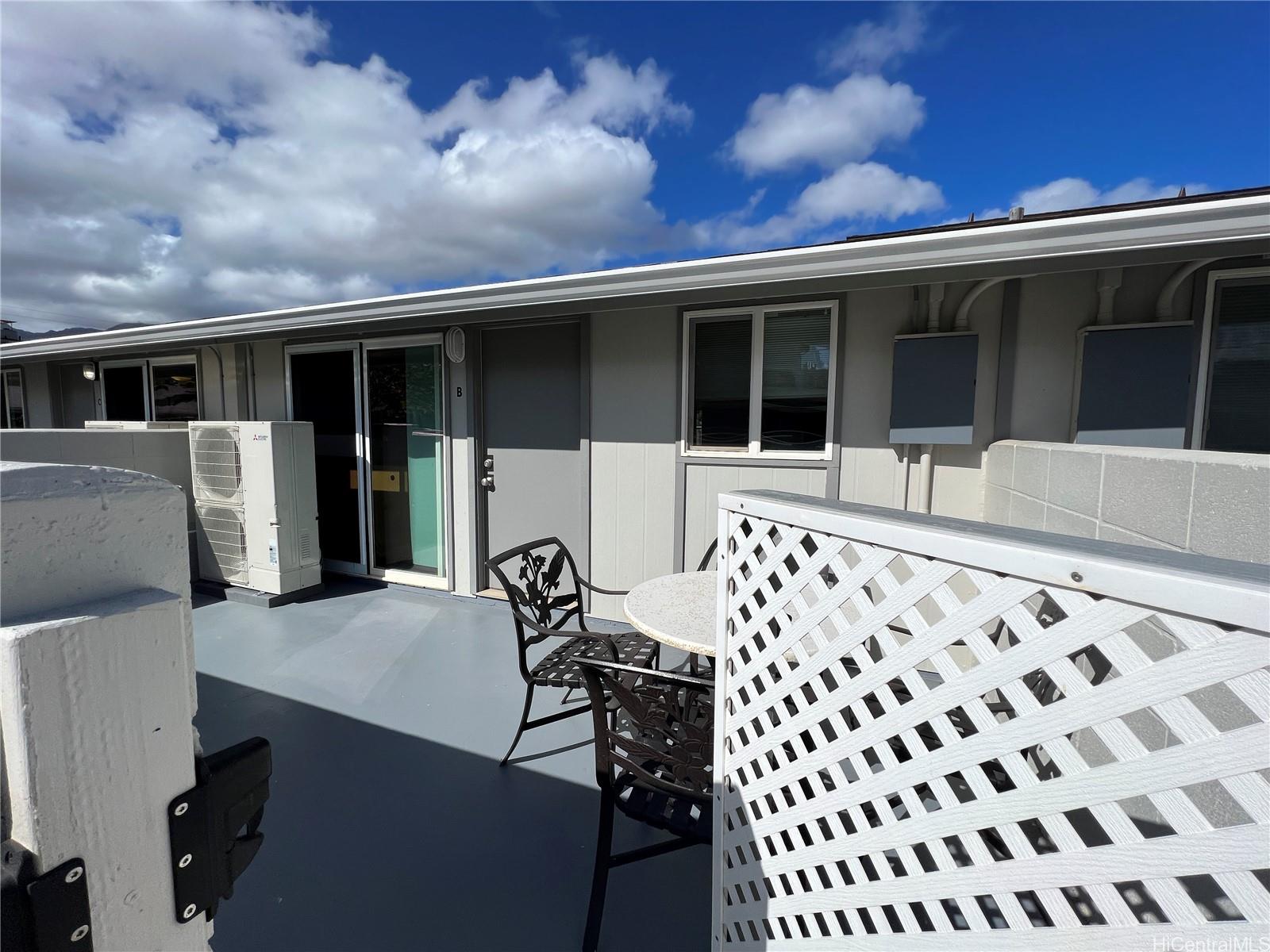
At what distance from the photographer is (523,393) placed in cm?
432

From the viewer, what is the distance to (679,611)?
2123 mm

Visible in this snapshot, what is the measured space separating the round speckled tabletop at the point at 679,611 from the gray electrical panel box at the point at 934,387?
161 cm

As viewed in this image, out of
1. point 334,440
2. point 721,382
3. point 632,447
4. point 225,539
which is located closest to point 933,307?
point 721,382

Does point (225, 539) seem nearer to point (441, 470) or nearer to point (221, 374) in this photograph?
point (221, 374)

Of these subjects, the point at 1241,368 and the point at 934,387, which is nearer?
the point at 1241,368

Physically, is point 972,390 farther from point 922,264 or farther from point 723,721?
point 723,721

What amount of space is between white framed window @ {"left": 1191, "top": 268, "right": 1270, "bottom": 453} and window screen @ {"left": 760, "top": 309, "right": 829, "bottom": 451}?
1843mm

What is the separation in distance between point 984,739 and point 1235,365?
3349mm

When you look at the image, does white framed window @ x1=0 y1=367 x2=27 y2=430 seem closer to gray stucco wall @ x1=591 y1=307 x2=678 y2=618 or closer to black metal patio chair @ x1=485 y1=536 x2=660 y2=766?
gray stucco wall @ x1=591 y1=307 x2=678 y2=618

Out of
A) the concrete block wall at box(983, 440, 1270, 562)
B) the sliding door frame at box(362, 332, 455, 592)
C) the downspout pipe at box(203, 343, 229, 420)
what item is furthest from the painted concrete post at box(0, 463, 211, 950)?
the downspout pipe at box(203, 343, 229, 420)

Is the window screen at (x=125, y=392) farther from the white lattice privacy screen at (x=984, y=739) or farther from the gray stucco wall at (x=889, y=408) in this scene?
the white lattice privacy screen at (x=984, y=739)

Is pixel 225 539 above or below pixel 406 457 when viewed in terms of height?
below

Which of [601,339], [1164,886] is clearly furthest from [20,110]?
[1164,886]

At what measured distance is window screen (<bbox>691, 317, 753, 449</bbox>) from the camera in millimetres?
3625
